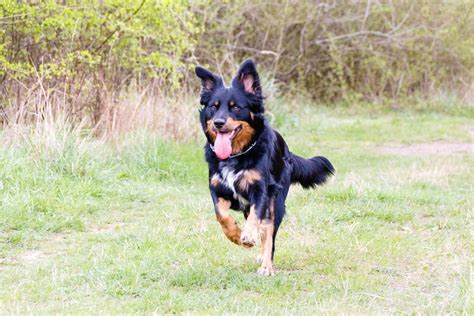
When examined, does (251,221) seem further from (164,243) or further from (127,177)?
(127,177)

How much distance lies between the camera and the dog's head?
5945 mm

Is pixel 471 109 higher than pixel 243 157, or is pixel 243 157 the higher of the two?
pixel 243 157

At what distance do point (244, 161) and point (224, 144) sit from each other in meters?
0.21

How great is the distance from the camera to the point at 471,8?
2098cm

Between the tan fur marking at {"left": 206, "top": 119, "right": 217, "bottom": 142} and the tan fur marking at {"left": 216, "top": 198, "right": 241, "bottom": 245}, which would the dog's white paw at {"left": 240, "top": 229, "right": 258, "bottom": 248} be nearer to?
the tan fur marking at {"left": 216, "top": 198, "right": 241, "bottom": 245}

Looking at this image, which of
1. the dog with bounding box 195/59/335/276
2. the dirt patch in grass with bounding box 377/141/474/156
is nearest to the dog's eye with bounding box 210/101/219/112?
the dog with bounding box 195/59/335/276

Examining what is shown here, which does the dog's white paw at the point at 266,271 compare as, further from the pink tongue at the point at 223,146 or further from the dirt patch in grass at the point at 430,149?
the dirt patch in grass at the point at 430,149

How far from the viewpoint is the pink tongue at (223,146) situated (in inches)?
233

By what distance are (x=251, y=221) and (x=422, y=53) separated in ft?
54.9

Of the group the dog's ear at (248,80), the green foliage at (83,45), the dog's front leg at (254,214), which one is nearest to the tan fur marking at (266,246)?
the dog's front leg at (254,214)

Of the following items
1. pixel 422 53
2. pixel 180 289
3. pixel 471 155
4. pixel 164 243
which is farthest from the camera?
pixel 422 53

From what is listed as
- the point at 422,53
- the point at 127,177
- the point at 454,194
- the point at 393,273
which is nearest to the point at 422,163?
the point at 454,194

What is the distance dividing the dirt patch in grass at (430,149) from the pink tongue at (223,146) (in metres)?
8.06

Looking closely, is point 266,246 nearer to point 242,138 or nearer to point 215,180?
point 215,180
